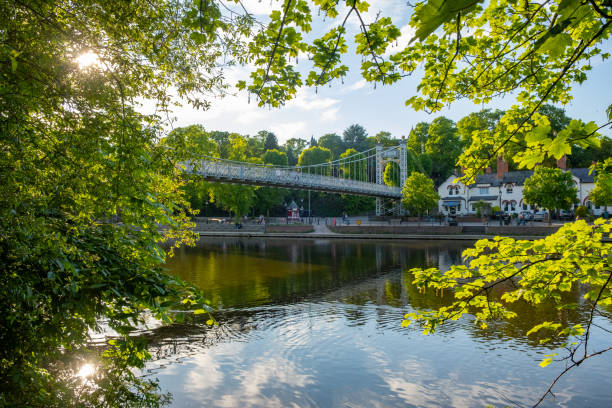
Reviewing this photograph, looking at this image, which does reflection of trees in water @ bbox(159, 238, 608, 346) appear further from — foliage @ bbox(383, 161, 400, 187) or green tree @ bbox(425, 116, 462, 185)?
green tree @ bbox(425, 116, 462, 185)

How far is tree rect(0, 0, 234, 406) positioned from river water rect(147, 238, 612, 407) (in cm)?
279

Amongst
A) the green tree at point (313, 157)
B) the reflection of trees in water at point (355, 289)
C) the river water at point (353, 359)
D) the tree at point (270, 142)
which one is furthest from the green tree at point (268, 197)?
the river water at point (353, 359)

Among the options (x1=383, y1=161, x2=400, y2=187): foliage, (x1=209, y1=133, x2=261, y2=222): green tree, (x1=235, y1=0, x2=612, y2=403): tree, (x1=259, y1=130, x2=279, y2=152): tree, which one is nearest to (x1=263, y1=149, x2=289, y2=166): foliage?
(x1=259, y1=130, x2=279, y2=152): tree

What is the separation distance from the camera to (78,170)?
12.5 feet

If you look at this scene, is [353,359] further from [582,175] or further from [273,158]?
[273,158]

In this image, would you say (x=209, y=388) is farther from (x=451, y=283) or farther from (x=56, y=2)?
(x=56, y=2)

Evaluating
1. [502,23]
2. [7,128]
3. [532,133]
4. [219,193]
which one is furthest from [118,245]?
[219,193]

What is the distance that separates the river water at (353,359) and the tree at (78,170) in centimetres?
279

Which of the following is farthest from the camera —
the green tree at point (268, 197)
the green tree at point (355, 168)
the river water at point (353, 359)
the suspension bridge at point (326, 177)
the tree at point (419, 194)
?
the green tree at point (355, 168)

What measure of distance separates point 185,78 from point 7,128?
221 centimetres

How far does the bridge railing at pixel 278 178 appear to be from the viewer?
34.9m

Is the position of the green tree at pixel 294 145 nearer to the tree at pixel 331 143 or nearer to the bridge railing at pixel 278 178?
the tree at pixel 331 143

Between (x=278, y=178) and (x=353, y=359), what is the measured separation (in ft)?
112

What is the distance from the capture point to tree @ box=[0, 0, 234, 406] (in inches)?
142
